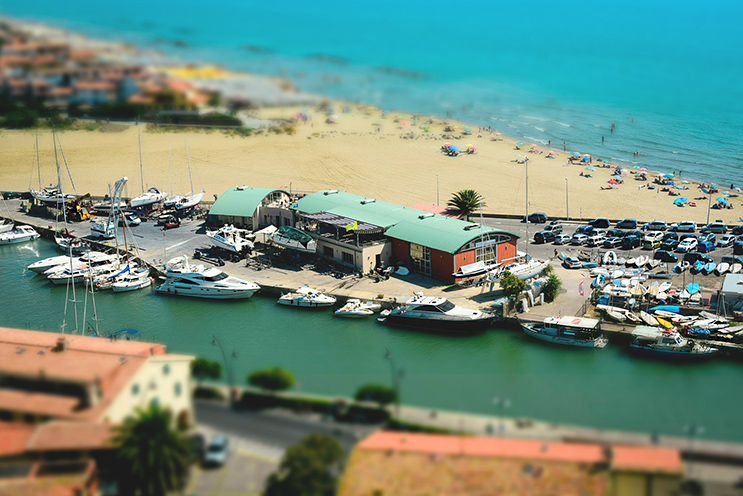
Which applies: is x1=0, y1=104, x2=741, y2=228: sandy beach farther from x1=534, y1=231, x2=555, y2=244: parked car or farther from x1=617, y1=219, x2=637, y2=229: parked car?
x1=534, y1=231, x2=555, y2=244: parked car

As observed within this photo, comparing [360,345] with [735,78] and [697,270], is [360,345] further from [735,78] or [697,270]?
[735,78]

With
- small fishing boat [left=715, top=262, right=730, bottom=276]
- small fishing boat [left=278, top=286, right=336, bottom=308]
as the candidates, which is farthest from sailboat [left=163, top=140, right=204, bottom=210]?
small fishing boat [left=715, top=262, right=730, bottom=276]

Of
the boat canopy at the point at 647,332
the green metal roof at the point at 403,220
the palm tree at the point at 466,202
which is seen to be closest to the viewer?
the boat canopy at the point at 647,332

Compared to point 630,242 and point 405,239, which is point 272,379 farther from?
point 630,242

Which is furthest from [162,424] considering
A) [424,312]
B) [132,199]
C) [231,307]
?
[132,199]

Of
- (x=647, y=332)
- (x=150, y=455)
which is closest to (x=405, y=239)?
(x=647, y=332)

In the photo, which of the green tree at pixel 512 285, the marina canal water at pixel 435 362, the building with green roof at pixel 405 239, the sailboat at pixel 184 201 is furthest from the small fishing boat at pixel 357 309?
the sailboat at pixel 184 201

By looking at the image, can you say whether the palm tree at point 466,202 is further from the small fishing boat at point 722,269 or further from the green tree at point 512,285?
the small fishing boat at point 722,269
